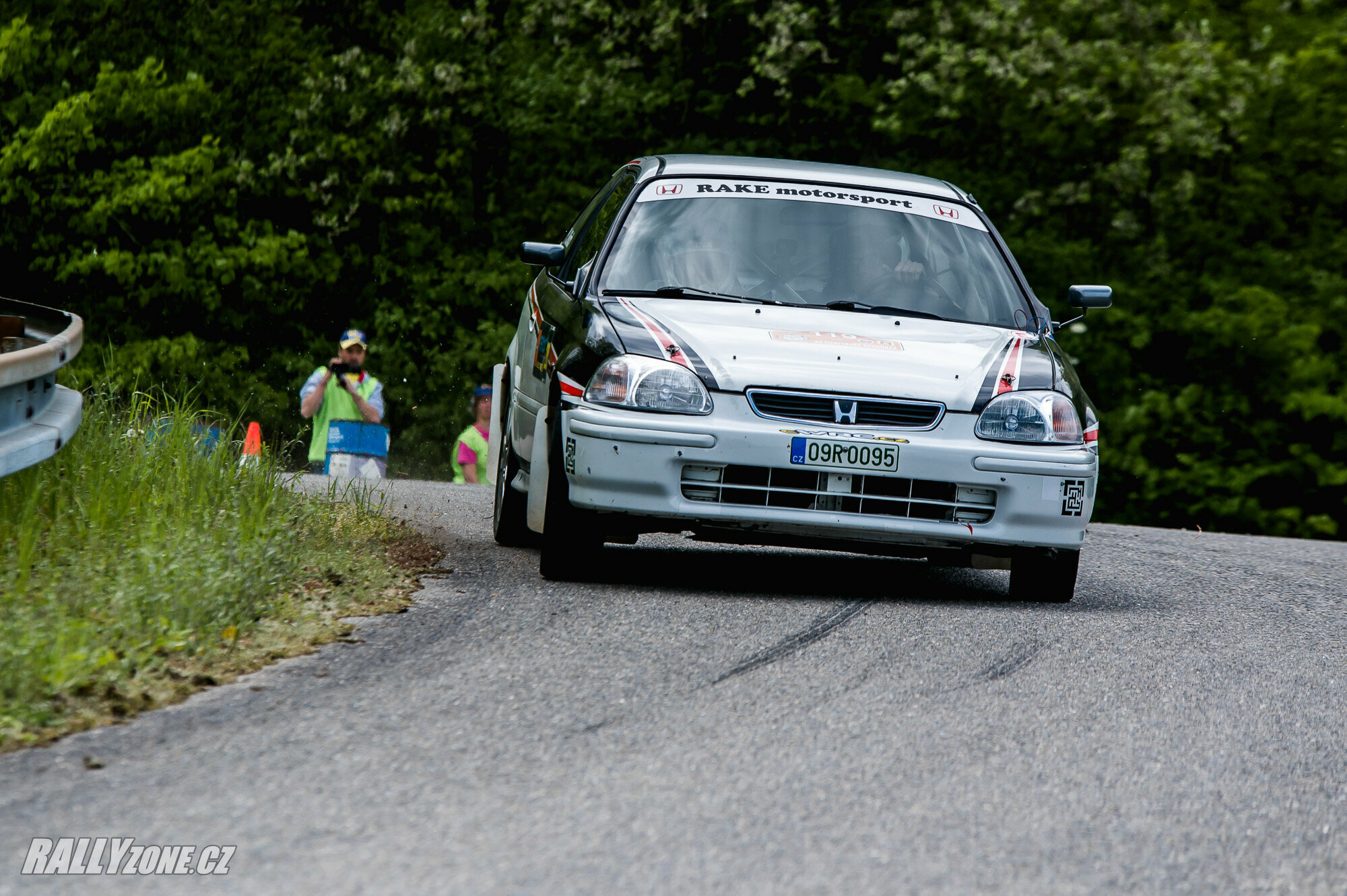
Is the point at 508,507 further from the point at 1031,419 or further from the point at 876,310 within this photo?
the point at 1031,419

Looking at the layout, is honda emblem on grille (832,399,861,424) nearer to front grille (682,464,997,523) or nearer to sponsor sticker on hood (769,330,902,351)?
front grille (682,464,997,523)

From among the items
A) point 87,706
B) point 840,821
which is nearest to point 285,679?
point 87,706

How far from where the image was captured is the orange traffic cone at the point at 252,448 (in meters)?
7.81

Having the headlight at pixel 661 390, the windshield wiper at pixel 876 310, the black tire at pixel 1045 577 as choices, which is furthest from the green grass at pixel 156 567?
the black tire at pixel 1045 577

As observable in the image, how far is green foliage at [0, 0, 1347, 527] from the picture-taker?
2212 cm

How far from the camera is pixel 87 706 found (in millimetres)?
4480

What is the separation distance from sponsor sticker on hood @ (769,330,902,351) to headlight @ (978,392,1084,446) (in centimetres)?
46

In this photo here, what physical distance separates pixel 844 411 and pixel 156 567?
2633 millimetres

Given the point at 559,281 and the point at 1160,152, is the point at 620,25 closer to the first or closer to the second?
the point at 1160,152

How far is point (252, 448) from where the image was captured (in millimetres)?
8078

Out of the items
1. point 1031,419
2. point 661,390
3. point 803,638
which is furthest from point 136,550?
point 1031,419

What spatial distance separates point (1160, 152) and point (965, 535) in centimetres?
1657

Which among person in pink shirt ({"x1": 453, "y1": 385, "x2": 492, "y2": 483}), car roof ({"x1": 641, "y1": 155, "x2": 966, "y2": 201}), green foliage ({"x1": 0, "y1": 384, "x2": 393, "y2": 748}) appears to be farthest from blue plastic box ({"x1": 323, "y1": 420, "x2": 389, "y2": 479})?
car roof ({"x1": 641, "y1": 155, "x2": 966, "y2": 201})

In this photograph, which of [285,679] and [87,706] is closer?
[87,706]
